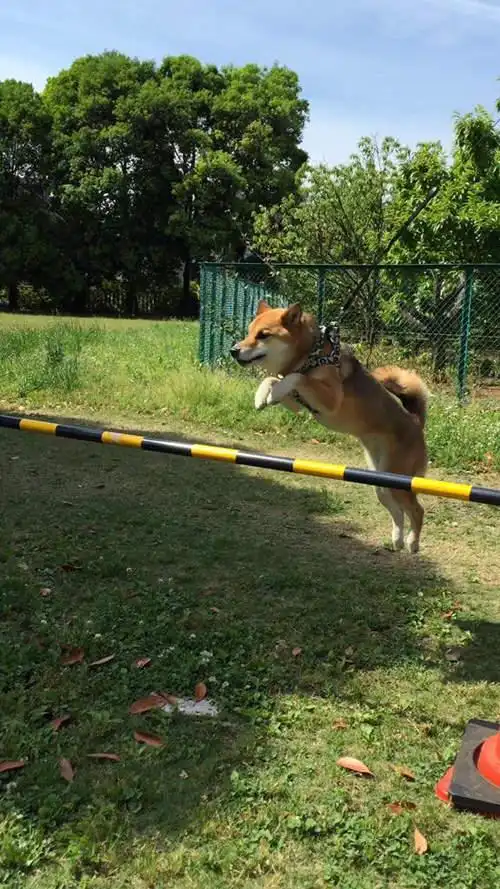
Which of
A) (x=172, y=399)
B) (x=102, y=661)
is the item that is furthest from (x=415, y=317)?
(x=102, y=661)

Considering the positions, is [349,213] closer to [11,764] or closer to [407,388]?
[407,388]

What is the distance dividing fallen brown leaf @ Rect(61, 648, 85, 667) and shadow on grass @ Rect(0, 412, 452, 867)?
0.03m

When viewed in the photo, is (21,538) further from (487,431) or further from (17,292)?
(17,292)

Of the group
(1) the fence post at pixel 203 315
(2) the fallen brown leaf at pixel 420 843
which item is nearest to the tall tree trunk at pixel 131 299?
(1) the fence post at pixel 203 315

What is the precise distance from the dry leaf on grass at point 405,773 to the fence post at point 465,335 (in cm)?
746

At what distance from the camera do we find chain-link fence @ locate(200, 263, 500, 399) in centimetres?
997

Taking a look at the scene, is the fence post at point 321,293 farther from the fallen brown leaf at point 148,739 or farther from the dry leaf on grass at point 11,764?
the dry leaf on grass at point 11,764

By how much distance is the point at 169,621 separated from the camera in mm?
3898

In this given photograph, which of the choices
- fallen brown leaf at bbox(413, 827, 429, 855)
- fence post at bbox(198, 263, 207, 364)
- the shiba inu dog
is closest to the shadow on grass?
fallen brown leaf at bbox(413, 827, 429, 855)

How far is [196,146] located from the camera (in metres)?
36.5

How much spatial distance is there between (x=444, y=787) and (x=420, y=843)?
1.05 feet

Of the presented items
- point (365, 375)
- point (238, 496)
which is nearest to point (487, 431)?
point (238, 496)

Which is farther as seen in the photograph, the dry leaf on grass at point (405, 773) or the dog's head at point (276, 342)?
the dog's head at point (276, 342)

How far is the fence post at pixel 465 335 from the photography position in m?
9.57
